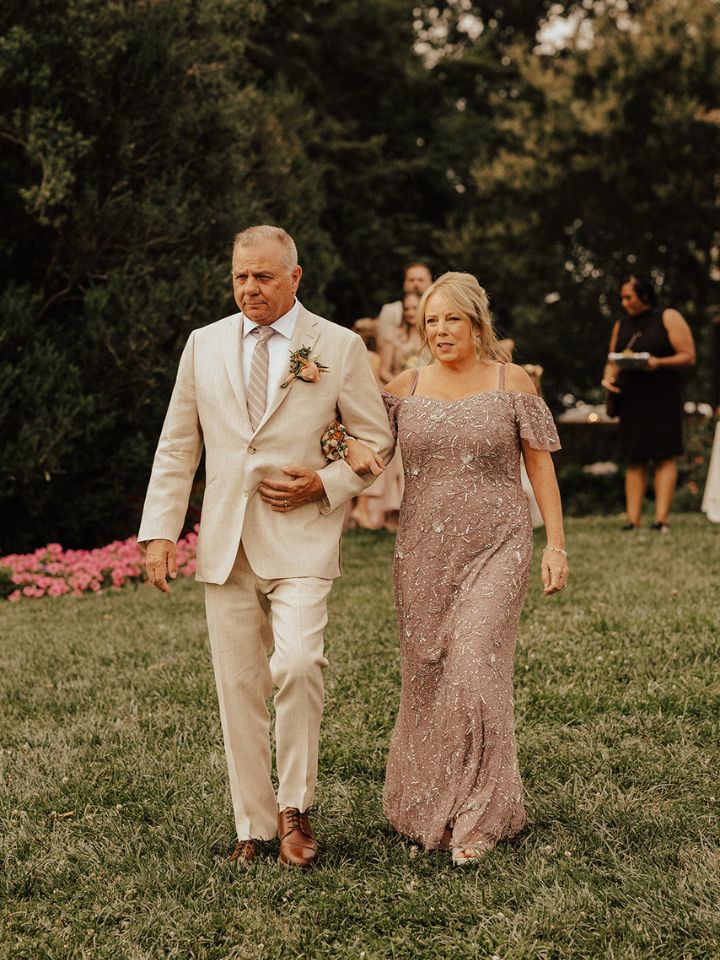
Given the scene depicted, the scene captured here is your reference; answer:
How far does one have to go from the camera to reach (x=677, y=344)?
35.0 feet

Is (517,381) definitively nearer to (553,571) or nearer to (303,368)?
(553,571)

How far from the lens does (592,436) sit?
26.5 meters

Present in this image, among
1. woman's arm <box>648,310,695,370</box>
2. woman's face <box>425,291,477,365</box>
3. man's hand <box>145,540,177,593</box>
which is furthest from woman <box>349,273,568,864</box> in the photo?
woman's arm <box>648,310,695,370</box>

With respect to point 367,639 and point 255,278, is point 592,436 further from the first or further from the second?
point 255,278

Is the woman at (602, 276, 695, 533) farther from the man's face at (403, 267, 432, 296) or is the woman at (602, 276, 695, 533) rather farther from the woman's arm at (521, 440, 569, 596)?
the woman's arm at (521, 440, 569, 596)

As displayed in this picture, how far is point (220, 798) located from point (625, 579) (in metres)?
4.69

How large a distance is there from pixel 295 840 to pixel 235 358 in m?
1.74

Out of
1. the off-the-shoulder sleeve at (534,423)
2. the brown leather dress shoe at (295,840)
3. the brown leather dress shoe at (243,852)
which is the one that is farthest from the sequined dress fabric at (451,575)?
the brown leather dress shoe at (243,852)

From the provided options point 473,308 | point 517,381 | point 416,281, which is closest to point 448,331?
point 473,308

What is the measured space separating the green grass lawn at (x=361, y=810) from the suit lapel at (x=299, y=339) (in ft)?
5.33

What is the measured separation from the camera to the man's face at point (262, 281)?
13.4 ft

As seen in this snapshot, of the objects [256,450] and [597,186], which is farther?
[597,186]

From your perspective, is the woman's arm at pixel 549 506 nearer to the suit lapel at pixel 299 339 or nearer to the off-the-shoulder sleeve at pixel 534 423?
the off-the-shoulder sleeve at pixel 534 423

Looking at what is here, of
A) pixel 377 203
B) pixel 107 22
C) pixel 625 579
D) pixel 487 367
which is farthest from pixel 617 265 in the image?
pixel 487 367
